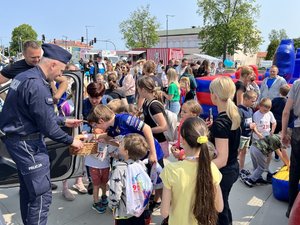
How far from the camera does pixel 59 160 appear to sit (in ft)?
11.3

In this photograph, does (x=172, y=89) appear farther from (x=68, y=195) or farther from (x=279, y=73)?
(x=279, y=73)

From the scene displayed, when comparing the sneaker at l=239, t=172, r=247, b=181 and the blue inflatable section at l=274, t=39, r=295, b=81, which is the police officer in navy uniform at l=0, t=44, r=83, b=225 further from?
the blue inflatable section at l=274, t=39, r=295, b=81

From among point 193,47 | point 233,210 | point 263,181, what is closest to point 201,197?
point 233,210

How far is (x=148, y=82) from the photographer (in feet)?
10.5

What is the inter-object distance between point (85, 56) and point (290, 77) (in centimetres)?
3043

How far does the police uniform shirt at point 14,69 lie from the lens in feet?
11.1

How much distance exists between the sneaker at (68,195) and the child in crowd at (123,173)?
1.37 meters

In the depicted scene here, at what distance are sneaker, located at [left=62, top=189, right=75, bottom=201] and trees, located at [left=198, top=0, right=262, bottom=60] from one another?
39.4 metres

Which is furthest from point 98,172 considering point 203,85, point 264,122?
point 203,85

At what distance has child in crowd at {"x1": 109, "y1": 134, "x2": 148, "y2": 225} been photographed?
2438mm

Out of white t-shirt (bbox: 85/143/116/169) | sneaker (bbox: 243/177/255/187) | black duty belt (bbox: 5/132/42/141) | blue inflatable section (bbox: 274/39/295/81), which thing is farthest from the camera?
blue inflatable section (bbox: 274/39/295/81)

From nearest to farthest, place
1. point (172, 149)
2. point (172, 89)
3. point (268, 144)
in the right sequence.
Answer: point (172, 149) < point (268, 144) < point (172, 89)

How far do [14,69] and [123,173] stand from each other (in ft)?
6.48

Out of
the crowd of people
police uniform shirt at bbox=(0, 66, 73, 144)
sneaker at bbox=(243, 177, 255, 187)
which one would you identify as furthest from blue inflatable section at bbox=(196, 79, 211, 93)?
police uniform shirt at bbox=(0, 66, 73, 144)
